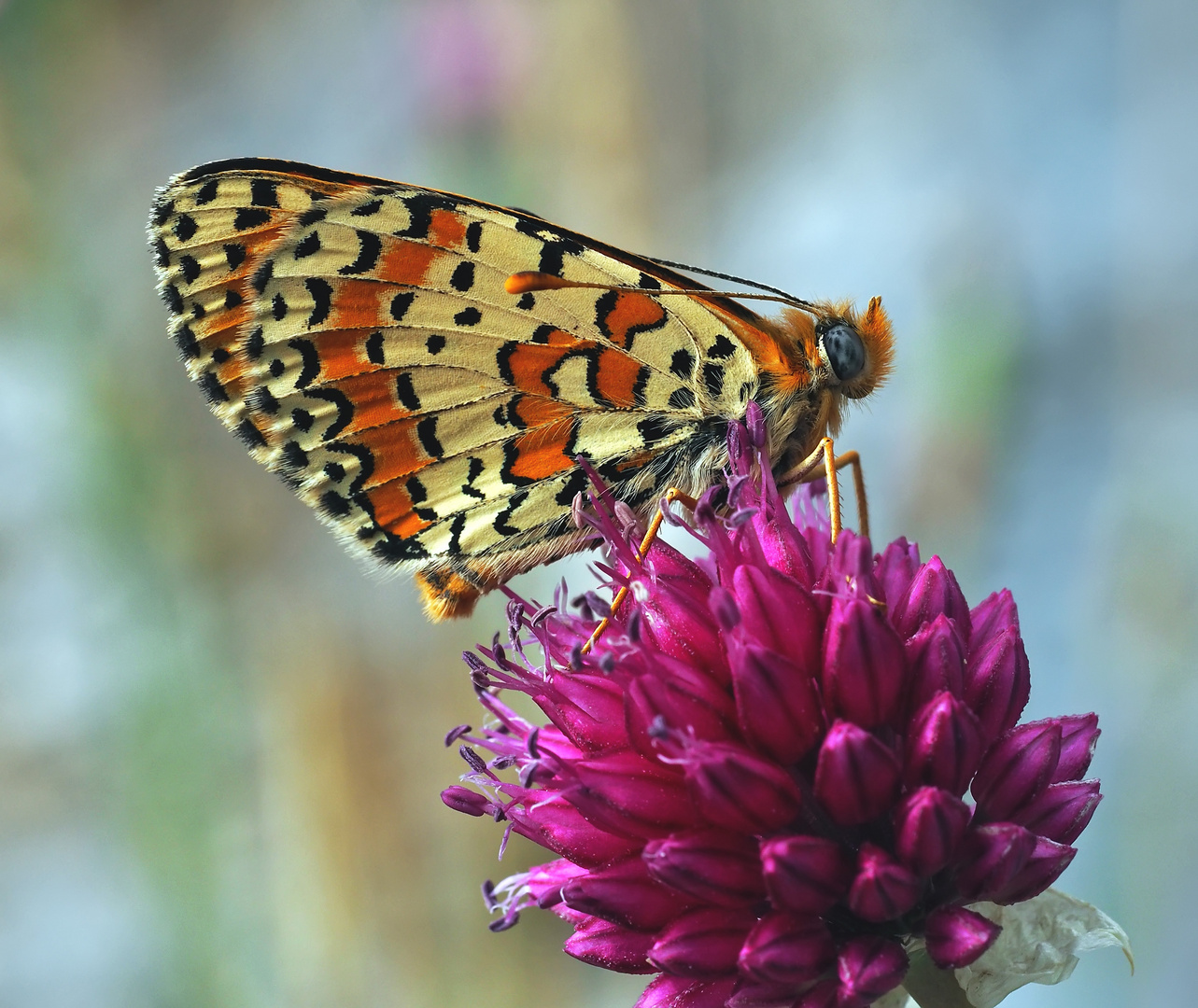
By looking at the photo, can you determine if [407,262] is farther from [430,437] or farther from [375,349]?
[430,437]

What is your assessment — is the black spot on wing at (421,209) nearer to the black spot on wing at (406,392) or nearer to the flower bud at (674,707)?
the black spot on wing at (406,392)

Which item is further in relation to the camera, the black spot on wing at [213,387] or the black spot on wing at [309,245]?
the black spot on wing at [213,387]

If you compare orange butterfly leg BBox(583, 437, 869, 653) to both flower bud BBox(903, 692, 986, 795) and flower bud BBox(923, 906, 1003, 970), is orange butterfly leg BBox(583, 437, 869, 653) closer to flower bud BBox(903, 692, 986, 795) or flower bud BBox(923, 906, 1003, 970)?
flower bud BBox(903, 692, 986, 795)

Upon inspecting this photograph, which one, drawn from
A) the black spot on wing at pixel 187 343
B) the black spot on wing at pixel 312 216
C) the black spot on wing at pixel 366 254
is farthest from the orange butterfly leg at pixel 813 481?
the black spot on wing at pixel 187 343

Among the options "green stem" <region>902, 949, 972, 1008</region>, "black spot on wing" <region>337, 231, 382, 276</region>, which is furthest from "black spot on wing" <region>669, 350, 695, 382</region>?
"green stem" <region>902, 949, 972, 1008</region>

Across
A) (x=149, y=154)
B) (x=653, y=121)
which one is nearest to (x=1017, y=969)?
(x=653, y=121)

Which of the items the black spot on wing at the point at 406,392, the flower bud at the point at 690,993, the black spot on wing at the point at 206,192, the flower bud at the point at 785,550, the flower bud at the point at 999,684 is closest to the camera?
the flower bud at the point at 690,993
